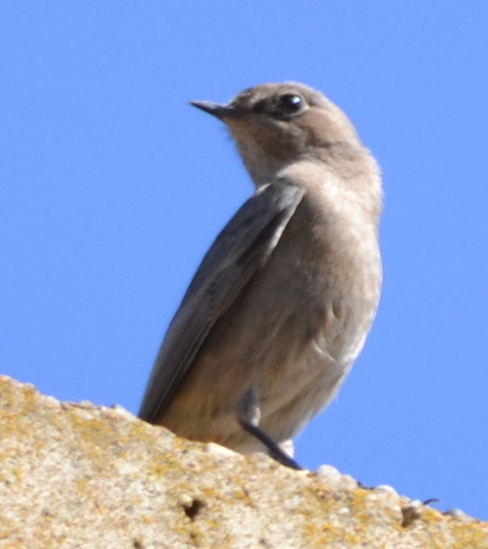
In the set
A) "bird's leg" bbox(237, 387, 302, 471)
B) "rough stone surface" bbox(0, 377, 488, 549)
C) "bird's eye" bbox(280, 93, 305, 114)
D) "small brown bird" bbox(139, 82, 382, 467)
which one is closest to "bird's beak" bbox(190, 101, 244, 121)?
"bird's eye" bbox(280, 93, 305, 114)

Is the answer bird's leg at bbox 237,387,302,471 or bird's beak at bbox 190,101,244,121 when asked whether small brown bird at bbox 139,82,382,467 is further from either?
bird's beak at bbox 190,101,244,121

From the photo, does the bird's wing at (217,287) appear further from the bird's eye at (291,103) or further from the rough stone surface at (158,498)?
the rough stone surface at (158,498)

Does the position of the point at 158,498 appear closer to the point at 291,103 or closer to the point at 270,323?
the point at 270,323

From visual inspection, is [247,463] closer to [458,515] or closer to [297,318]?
[458,515]

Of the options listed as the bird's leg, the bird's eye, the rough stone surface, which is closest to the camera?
the rough stone surface

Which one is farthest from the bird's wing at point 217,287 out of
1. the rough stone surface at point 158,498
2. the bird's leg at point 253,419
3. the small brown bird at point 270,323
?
the rough stone surface at point 158,498

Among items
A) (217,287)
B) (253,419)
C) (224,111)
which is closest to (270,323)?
(217,287)
